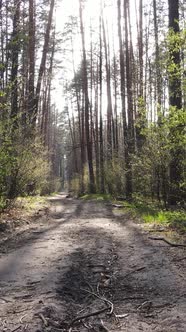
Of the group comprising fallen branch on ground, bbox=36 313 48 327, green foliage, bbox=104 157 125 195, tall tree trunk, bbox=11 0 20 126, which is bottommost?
fallen branch on ground, bbox=36 313 48 327

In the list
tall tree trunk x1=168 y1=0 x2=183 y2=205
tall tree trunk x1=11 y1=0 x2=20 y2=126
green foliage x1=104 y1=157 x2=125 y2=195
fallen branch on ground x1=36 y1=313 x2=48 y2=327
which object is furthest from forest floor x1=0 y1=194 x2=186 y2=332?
green foliage x1=104 y1=157 x2=125 y2=195

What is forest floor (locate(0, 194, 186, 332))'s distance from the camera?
382 centimetres

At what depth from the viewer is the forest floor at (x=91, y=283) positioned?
3.82m

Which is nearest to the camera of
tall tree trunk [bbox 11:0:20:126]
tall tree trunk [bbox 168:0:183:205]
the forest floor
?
the forest floor

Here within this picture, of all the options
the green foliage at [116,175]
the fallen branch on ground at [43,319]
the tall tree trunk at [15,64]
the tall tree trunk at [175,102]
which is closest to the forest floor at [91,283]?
the fallen branch on ground at [43,319]

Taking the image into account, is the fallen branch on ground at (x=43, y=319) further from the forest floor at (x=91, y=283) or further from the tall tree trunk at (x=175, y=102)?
the tall tree trunk at (x=175, y=102)

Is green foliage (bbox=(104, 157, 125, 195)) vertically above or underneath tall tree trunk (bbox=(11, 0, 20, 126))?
underneath

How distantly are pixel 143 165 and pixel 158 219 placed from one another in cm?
325

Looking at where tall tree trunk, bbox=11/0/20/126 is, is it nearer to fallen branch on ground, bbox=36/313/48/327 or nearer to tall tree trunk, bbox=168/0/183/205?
tall tree trunk, bbox=168/0/183/205

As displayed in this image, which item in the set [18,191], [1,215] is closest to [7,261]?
[1,215]

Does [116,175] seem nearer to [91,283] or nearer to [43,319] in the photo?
[91,283]

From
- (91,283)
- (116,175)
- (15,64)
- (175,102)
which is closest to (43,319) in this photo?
(91,283)

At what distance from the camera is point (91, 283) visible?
514cm

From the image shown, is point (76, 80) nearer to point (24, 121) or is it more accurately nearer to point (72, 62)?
point (72, 62)
